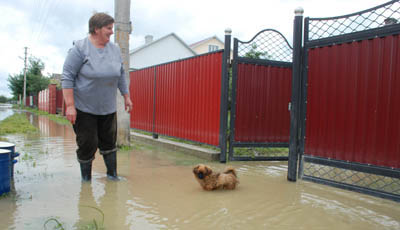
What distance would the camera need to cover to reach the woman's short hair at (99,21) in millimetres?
3424

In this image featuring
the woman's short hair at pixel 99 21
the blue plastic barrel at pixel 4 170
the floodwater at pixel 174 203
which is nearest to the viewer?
the floodwater at pixel 174 203

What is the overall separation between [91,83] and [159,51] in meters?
29.6

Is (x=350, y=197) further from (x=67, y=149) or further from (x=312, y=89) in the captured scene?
(x=67, y=149)

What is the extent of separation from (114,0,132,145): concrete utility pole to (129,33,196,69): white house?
23.6m

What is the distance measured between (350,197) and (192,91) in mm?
3834

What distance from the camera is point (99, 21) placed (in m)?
3.43

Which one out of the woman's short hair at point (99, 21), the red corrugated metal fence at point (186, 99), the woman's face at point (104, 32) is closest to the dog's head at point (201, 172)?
the woman's face at point (104, 32)

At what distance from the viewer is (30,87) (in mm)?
48062

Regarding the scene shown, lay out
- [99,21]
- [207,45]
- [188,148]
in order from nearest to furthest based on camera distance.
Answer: [99,21]
[188,148]
[207,45]

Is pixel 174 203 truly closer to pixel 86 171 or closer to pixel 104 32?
pixel 86 171

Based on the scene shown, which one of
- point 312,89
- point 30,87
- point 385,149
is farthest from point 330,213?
point 30,87

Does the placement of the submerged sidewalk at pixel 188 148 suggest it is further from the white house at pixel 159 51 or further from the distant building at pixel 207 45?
the distant building at pixel 207 45

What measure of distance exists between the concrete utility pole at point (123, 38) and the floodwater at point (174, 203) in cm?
Result: 193

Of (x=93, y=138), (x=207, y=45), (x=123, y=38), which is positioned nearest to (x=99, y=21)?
(x=93, y=138)
